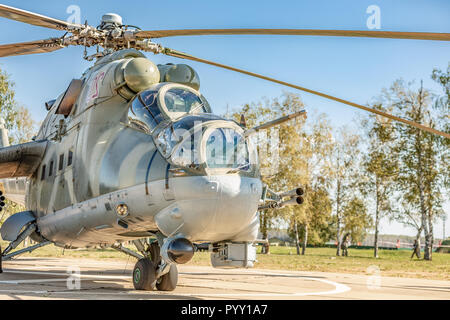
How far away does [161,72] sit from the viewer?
383 inches

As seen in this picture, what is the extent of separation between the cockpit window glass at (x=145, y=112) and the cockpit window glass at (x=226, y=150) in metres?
1.34

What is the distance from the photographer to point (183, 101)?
860 cm

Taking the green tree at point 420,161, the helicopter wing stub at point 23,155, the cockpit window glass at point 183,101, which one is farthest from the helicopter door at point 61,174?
the green tree at point 420,161

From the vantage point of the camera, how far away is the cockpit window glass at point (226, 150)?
7.20 meters

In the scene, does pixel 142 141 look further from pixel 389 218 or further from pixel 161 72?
pixel 389 218

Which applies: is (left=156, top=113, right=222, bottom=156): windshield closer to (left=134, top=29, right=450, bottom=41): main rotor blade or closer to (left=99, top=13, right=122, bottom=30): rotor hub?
(left=134, top=29, right=450, bottom=41): main rotor blade

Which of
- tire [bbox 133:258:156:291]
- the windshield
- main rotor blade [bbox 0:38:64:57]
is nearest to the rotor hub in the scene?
main rotor blade [bbox 0:38:64:57]

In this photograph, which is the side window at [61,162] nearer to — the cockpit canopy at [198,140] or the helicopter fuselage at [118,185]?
the helicopter fuselage at [118,185]

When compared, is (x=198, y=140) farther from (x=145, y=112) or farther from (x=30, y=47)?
(x=30, y=47)

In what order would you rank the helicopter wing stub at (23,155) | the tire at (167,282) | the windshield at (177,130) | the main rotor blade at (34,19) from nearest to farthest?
1. the windshield at (177,130)
2. the main rotor blade at (34,19)
3. the tire at (167,282)
4. the helicopter wing stub at (23,155)

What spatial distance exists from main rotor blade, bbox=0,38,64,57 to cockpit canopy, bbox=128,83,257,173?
3.50 metres

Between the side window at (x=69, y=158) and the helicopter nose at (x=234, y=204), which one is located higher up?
the side window at (x=69, y=158)

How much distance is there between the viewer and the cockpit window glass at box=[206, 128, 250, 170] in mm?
7195
